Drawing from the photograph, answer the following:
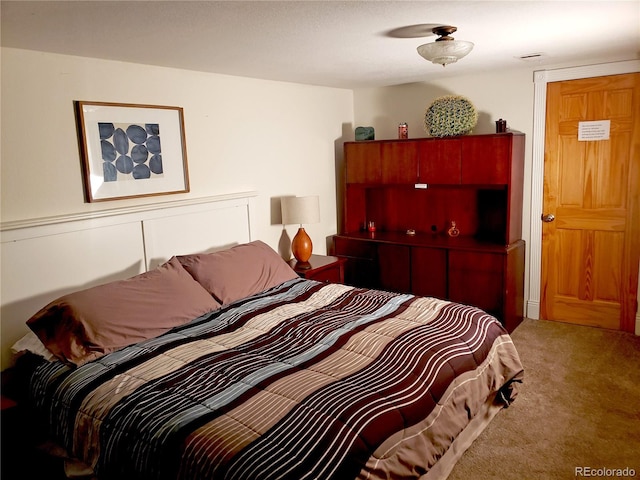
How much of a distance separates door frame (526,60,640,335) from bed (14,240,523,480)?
5.26 ft

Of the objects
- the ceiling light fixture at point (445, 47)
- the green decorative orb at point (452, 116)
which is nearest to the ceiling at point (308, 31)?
the ceiling light fixture at point (445, 47)

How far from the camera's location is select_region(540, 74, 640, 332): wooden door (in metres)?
3.73

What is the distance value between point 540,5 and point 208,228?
2.49 m

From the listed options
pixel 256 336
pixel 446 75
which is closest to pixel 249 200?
pixel 256 336

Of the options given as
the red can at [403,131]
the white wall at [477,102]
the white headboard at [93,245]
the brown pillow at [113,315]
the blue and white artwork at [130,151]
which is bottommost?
the brown pillow at [113,315]

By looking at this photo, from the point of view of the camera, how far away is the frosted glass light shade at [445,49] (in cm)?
254

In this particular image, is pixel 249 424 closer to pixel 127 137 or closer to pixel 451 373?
pixel 451 373

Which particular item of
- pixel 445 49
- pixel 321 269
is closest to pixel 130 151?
pixel 321 269

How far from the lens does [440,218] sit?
4.57 metres

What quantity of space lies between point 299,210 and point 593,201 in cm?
230

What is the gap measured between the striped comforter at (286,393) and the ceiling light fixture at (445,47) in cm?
136

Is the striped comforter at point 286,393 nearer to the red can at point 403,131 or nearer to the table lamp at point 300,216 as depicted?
the table lamp at point 300,216

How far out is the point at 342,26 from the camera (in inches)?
96.2

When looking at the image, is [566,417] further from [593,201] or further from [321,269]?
[321,269]
